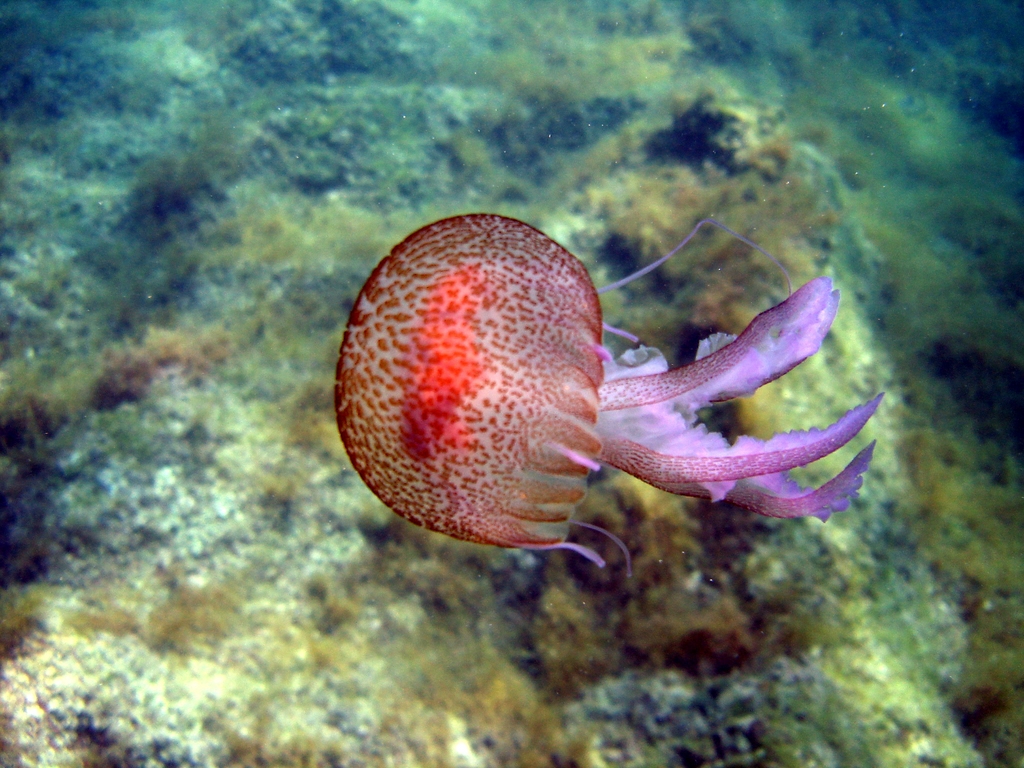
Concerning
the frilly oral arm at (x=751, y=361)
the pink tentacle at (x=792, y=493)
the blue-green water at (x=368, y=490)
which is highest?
the frilly oral arm at (x=751, y=361)

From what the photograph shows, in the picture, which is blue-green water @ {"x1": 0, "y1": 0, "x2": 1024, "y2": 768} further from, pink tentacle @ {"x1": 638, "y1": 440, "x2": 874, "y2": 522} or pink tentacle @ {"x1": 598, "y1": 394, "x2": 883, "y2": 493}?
pink tentacle @ {"x1": 598, "y1": 394, "x2": 883, "y2": 493}

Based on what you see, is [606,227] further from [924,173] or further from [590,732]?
[924,173]

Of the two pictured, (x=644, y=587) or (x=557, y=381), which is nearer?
(x=557, y=381)

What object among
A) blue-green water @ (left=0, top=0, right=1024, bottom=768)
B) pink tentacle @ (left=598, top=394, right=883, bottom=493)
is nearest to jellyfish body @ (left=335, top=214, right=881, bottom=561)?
pink tentacle @ (left=598, top=394, right=883, bottom=493)

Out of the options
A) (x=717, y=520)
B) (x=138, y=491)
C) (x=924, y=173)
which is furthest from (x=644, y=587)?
(x=924, y=173)

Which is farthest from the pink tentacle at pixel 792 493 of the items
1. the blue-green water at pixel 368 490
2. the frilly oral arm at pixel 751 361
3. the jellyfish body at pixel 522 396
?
the blue-green water at pixel 368 490

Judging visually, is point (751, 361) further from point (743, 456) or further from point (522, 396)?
point (522, 396)

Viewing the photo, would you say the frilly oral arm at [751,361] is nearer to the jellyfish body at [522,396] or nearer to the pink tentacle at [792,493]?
the jellyfish body at [522,396]
